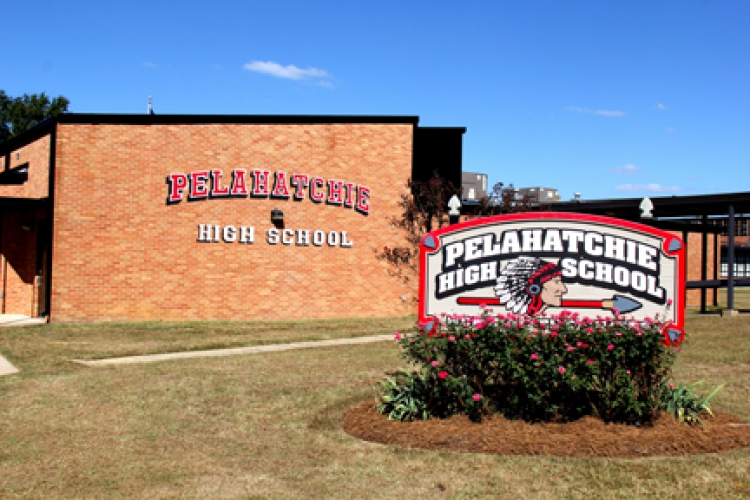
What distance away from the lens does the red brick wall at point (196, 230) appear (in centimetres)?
1922

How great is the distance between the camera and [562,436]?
6.99 m

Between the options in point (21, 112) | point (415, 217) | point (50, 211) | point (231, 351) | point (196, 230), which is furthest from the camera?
point (21, 112)

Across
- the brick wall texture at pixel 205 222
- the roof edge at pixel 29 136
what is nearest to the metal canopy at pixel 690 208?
the brick wall texture at pixel 205 222

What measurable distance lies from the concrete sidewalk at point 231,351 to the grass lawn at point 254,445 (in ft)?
1.81

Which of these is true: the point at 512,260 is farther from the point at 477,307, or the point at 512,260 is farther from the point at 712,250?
the point at 712,250

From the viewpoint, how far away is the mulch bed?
22.1ft

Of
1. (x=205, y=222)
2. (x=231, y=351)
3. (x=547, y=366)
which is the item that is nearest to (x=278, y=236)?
(x=205, y=222)

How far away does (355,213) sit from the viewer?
70.4 feet

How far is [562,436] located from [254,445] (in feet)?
10.4

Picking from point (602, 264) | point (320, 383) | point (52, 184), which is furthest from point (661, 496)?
point (52, 184)

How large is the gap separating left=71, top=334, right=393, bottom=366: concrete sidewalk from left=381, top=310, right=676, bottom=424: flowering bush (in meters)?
6.61

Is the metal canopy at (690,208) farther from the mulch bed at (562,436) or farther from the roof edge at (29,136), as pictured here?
the roof edge at (29,136)

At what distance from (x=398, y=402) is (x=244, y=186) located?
1329 cm

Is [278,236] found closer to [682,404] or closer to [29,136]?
[29,136]
